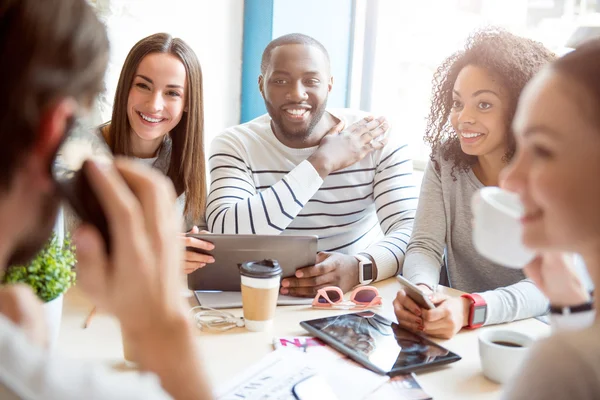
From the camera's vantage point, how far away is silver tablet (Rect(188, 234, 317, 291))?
1309 mm

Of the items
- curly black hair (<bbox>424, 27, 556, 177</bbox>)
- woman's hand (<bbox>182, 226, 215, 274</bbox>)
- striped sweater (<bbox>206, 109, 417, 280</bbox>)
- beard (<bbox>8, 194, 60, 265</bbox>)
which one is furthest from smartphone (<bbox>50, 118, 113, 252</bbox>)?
curly black hair (<bbox>424, 27, 556, 177</bbox>)

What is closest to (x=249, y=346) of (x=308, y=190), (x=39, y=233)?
(x=39, y=233)

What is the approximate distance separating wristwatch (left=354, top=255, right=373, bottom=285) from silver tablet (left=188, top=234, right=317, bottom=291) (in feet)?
0.59

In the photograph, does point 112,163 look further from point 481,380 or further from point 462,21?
point 462,21

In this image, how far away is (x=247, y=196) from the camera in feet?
6.31

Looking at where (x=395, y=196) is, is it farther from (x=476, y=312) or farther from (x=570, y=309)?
(x=570, y=309)

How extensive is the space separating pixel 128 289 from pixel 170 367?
0.09 m

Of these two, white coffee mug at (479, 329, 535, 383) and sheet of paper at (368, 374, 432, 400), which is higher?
Result: white coffee mug at (479, 329, 535, 383)

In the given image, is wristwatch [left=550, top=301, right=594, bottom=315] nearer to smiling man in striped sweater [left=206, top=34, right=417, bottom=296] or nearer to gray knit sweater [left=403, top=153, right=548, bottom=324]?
gray knit sweater [left=403, top=153, right=548, bottom=324]

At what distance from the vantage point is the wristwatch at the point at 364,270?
151 cm

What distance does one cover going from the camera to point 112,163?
1.97ft

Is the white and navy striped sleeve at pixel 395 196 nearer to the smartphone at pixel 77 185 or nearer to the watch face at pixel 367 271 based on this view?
the watch face at pixel 367 271

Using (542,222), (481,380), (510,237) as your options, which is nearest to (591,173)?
(542,222)

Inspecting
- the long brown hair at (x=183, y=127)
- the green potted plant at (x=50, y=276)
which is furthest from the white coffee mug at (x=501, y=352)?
the long brown hair at (x=183, y=127)
